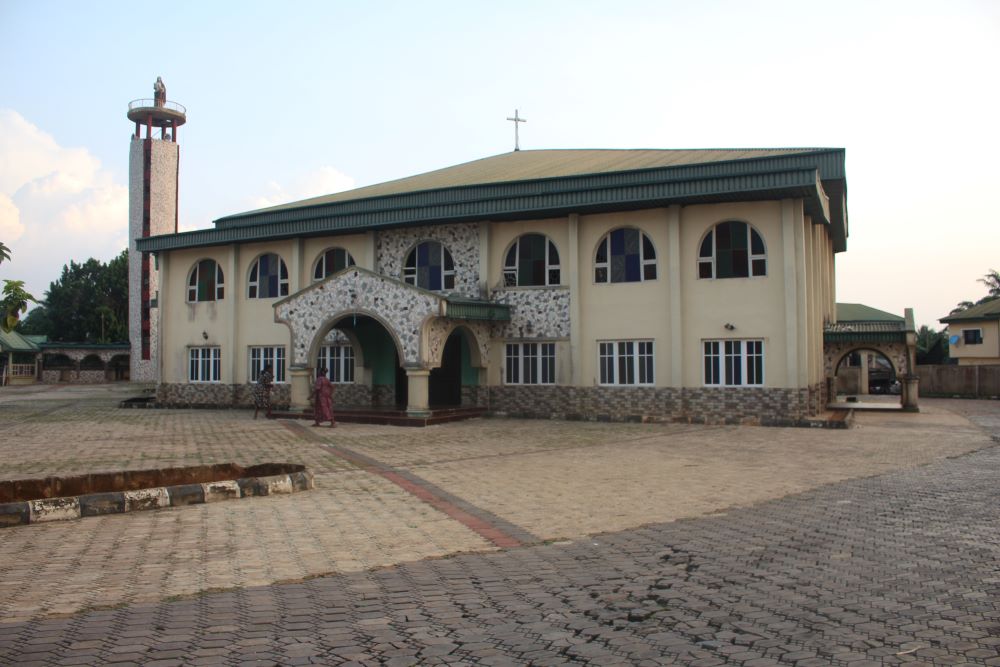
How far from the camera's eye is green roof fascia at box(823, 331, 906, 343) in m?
23.6

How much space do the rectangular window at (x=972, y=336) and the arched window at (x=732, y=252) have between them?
30530mm

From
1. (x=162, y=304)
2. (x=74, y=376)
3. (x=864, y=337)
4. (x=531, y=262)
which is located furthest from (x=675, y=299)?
(x=74, y=376)

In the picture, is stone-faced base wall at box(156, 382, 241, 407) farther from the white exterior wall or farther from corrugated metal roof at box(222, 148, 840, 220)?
corrugated metal roof at box(222, 148, 840, 220)

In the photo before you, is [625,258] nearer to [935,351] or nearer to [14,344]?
[935,351]

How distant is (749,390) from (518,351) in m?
6.48

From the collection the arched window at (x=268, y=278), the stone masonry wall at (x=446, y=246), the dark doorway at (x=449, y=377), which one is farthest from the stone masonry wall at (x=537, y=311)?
the arched window at (x=268, y=278)

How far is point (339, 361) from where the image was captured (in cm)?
2523

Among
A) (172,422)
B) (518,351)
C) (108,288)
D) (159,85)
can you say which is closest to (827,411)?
(518,351)

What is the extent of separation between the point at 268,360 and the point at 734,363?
15.2 metres

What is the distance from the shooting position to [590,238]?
857 inches

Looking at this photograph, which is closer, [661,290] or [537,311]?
[661,290]

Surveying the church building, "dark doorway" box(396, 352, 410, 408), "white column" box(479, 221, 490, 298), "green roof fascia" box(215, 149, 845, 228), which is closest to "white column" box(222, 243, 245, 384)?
the church building

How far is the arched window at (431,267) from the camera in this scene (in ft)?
77.7

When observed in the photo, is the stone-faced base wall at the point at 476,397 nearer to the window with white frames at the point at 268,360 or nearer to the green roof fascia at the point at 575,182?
the green roof fascia at the point at 575,182
